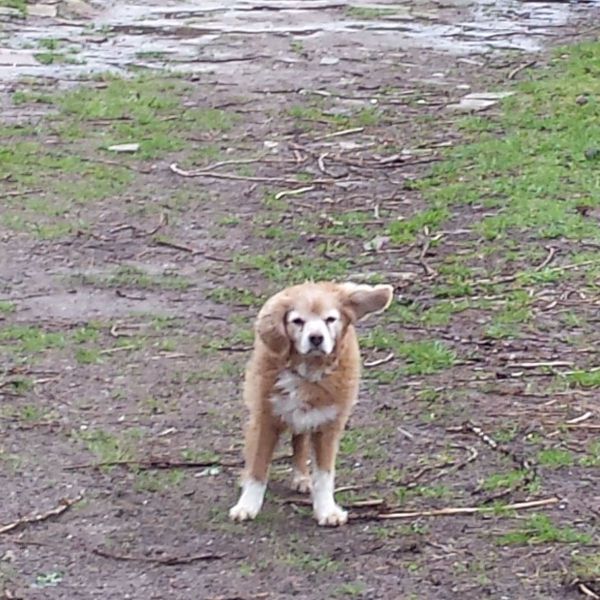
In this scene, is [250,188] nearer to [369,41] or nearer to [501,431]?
[501,431]

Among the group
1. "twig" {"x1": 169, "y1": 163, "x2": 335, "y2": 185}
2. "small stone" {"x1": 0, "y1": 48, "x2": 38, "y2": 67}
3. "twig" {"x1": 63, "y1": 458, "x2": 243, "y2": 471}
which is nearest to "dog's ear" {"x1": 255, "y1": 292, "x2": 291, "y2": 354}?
"twig" {"x1": 63, "y1": 458, "x2": 243, "y2": 471}

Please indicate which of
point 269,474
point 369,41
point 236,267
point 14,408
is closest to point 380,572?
point 269,474

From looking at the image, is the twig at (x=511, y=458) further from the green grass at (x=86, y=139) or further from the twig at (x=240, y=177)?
the twig at (x=240, y=177)

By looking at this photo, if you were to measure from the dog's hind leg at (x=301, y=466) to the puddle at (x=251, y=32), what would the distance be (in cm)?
782

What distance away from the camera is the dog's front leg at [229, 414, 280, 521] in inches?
194

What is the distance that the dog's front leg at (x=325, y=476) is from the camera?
4.91 meters

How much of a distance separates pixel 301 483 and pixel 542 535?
786 mm

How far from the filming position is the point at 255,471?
4.95 metres

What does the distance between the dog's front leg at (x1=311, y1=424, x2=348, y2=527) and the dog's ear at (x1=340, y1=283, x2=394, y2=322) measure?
339mm

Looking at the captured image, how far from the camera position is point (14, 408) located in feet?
19.4

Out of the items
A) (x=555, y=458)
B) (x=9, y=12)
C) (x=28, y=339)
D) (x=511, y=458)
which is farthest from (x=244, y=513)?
(x=9, y=12)

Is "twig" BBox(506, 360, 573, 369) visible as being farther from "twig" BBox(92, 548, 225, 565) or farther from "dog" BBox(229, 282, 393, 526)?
"twig" BBox(92, 548, 225, 565)

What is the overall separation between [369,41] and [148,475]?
375 inches

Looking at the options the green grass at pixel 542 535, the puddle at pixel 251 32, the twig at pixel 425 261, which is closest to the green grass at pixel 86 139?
the puddle at pixel 251 32
